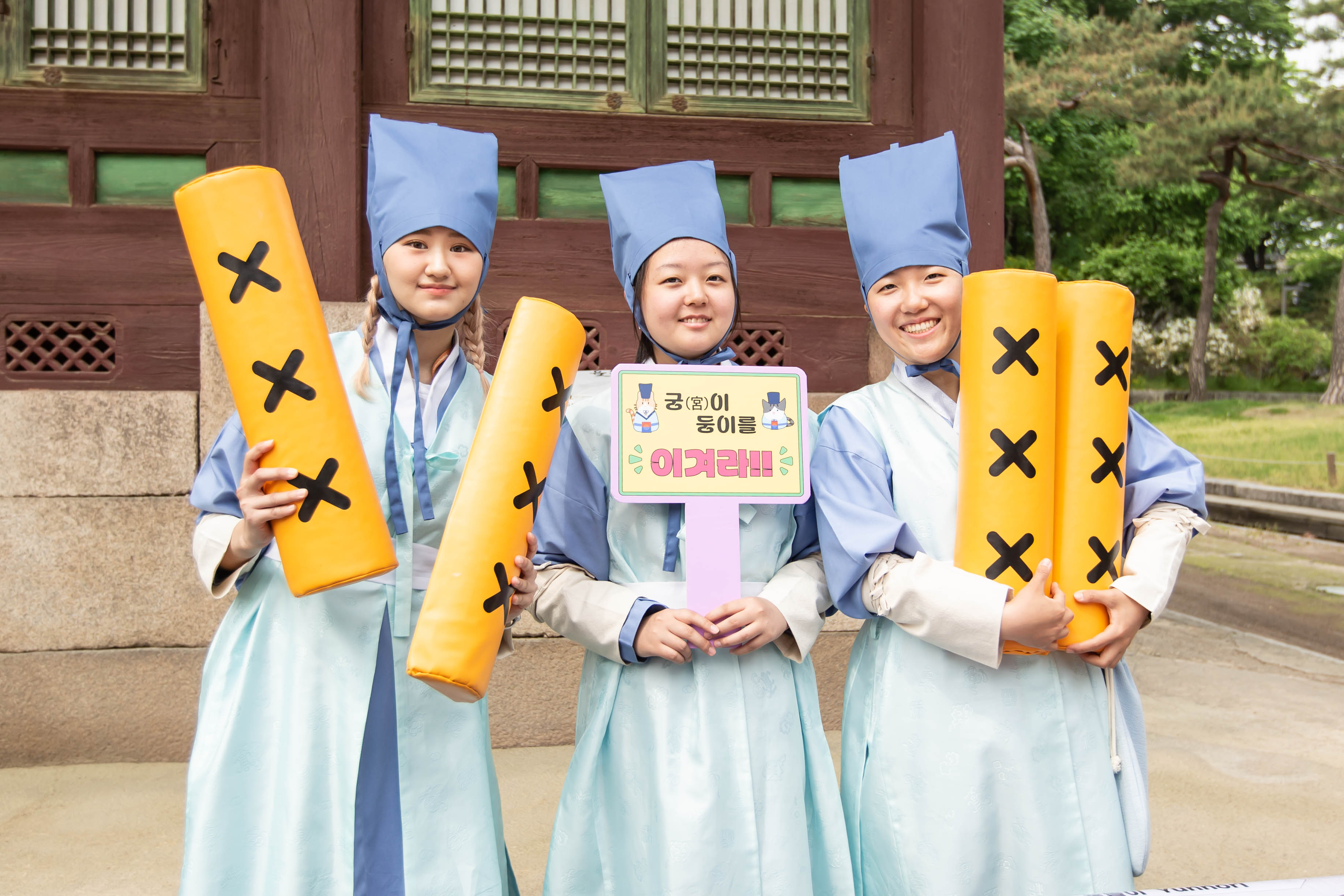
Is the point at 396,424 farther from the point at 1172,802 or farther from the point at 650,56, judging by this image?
the point at 1172,802

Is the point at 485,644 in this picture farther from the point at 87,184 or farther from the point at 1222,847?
the point at 87,184

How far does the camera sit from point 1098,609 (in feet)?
5.99

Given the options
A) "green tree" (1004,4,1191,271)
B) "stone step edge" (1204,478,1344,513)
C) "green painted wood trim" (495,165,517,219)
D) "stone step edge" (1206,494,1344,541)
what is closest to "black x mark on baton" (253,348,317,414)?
"green painted wood trim" (495,165,517,219)

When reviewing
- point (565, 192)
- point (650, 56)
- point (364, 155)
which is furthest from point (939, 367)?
point (364, 155)

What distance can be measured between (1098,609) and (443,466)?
132 cm

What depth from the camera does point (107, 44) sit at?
4.11m

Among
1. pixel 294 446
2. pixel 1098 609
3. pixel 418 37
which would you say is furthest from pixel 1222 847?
pixel 418 37

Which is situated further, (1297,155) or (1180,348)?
(1180,348)

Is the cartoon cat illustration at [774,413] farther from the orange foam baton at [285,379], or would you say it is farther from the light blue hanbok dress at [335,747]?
the orange foam baton at [285,379]

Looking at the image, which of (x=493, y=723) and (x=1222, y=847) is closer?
(x=1222, y=847)

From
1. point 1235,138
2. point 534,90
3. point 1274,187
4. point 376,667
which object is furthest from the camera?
point 1274,187

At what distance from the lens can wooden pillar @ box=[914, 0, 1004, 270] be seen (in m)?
4.45

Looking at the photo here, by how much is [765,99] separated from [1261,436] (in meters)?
17.9

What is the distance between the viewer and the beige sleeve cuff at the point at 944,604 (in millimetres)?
1774
